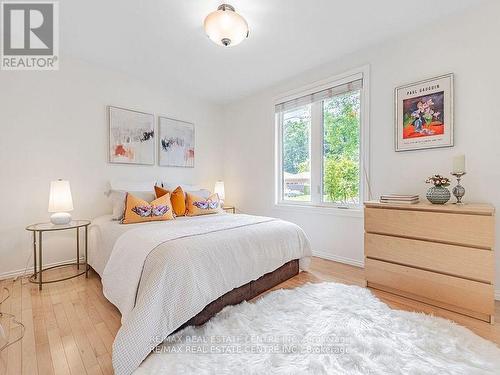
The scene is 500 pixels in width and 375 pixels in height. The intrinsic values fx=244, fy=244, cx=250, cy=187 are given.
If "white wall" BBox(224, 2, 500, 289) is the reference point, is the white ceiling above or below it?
above

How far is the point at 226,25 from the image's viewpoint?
6.32 ft

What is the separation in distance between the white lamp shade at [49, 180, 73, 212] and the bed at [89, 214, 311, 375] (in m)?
0.40

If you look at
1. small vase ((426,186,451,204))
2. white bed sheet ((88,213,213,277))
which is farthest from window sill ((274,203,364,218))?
white bed sheet ((88,213,213,277))

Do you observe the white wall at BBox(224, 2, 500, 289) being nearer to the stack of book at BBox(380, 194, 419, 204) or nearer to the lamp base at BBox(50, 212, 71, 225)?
the stack of book at BBox(380, 194, 419, 204)

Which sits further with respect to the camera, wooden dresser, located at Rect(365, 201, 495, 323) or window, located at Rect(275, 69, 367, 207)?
window, located at Rect(275, 69, 367, 207)

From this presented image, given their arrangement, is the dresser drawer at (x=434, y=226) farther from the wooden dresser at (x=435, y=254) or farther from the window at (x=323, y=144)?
the window at (x=323, y=144)

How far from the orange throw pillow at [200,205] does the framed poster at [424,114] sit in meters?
2.19

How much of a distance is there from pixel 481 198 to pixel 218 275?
7.54ft

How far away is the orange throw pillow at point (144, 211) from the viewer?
8.34ft

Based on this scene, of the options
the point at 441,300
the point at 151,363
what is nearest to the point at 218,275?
the point at 151,363

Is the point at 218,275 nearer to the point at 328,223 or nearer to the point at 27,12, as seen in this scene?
the point at 328,223

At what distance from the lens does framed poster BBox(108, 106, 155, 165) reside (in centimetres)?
320

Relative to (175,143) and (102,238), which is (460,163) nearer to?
(102,238)

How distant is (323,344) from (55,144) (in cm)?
331
